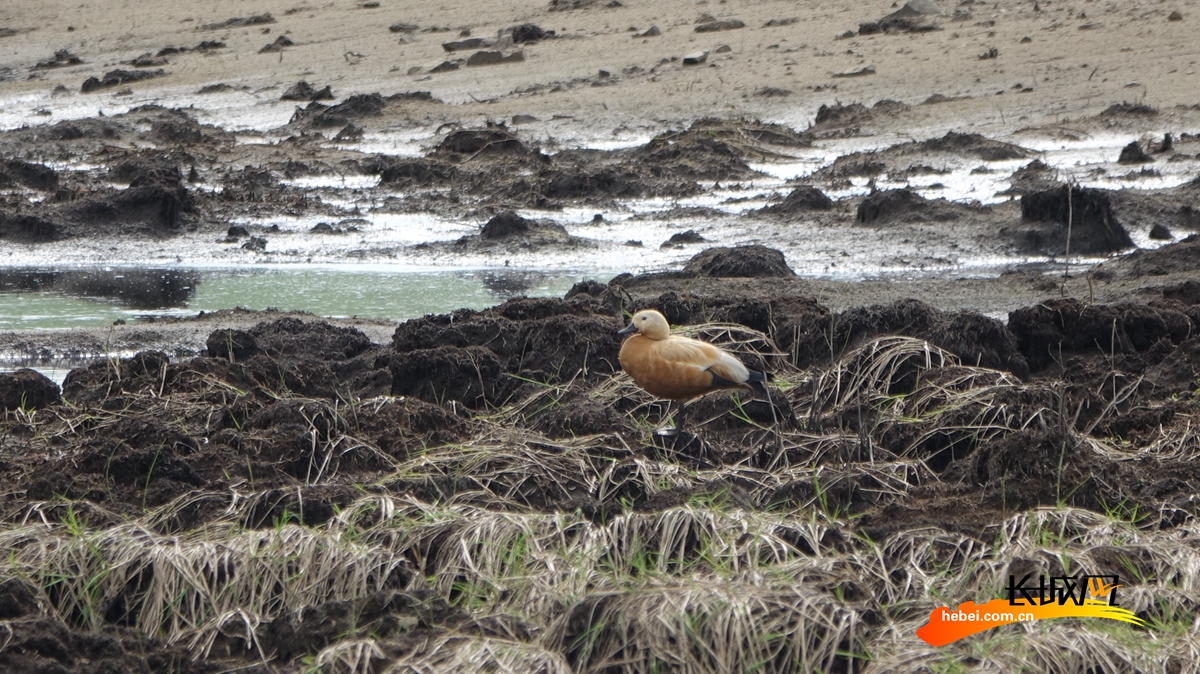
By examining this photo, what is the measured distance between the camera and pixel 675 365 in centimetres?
498

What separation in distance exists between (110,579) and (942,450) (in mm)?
2930

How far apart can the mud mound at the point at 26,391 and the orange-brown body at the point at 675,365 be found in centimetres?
263

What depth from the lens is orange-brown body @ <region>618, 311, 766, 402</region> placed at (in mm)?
4996

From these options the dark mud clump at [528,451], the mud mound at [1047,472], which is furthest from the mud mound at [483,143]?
the mud mound at [1047,472]

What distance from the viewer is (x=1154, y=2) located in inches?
754

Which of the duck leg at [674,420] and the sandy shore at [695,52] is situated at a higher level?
the duck leg at [674,420]

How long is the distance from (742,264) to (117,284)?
15.7ft

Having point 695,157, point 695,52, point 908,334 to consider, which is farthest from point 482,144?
point 908,334

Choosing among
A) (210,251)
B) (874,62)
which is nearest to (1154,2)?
(874,62)

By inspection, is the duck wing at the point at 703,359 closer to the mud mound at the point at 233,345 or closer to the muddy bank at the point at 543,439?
the muddy bank at the point at 543,439

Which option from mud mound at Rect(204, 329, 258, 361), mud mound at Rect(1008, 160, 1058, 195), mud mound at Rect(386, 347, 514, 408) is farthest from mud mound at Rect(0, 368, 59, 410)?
mud mound at Rect(1008, 160, 1058, 195)

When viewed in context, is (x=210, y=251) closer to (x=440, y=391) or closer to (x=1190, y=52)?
(x=440, y=391)

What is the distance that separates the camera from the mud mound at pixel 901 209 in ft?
37.6

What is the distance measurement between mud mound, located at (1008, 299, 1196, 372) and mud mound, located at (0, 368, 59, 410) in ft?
14.4
